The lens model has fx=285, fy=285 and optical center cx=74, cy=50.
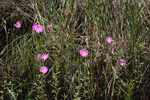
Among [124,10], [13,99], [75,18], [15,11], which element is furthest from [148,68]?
[15,11]

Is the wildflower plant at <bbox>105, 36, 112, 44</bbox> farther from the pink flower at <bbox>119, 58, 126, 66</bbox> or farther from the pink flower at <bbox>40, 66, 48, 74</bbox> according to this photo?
the pink flower at <bbox>40, 66, 48, 74</bbox>

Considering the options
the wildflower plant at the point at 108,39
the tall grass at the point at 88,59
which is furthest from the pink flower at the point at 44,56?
the wildflower plant at the point at 108,39

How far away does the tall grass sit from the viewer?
1.77 metres

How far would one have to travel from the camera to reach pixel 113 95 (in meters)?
1.80

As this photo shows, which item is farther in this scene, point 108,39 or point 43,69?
point 108,39

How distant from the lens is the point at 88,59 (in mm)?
1859

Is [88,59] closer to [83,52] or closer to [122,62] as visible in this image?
[83,52]

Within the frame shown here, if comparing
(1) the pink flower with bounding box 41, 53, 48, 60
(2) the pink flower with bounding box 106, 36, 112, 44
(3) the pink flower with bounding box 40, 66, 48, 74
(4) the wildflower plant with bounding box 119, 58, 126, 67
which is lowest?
(3) the pink flower with bounding box 40, 66, 48, 74

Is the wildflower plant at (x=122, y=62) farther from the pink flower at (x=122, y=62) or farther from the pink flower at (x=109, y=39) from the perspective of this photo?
the pink flower at (x=109, y=39)

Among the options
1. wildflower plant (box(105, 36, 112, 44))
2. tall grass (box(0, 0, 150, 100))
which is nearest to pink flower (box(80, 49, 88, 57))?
tall grass (box(0, 0, 150, 100))

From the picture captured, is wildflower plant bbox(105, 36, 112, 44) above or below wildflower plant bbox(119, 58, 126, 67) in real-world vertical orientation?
above

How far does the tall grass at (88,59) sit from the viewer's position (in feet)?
5.82

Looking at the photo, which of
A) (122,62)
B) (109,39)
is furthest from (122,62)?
(109,39)

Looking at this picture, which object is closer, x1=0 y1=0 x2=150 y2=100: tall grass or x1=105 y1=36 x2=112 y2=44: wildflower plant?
x1=0 y1=0 x2=150 y2=100: tall grass
